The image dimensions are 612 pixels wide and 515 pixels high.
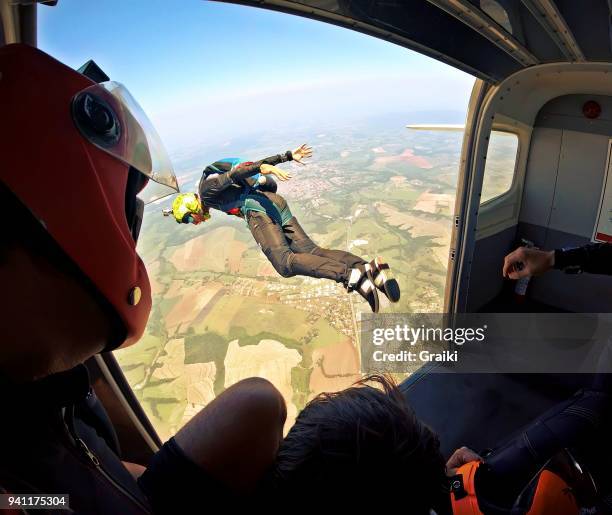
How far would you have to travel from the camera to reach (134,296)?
52 cm

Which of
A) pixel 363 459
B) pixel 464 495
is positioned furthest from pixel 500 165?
pixel 363 459

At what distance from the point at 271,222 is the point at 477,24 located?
150cm

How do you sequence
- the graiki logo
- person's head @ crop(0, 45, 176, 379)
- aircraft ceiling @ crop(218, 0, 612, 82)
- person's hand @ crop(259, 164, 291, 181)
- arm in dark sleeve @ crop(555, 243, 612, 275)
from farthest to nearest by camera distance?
the graiki logo → person's hand @ crop(259, 164, 291, 181) → arm in dark sleeve @ crop(555, 243, 612, 275) → aircraft ceiling @ crop(218, 0, 612, 82) → person's head @ crop(0, 45, 176, 379)

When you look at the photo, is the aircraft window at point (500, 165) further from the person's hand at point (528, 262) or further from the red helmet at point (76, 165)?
the red helmet at point (76, 165)

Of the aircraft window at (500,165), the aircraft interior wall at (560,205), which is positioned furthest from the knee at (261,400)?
the aircraft interior wall at (560,205)

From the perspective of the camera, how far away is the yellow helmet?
6.78 ft

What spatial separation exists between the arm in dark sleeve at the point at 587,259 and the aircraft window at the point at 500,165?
4.37ft

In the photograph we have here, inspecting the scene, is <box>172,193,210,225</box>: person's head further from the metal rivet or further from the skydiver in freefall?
the metal rivet

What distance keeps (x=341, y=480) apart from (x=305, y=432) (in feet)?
0.29

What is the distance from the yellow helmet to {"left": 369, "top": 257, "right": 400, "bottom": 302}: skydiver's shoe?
126 centimetres

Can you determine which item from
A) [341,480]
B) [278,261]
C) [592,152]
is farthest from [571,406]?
[592,152]

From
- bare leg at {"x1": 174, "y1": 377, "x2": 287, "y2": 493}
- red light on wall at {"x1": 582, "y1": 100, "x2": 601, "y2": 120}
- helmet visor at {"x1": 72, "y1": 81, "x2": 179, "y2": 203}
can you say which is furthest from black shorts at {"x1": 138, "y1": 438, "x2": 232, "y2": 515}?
red light on wall at {"x1": 582, "y1": 100, "x2": 601, "y2": 120}

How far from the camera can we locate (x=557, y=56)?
6.37ft

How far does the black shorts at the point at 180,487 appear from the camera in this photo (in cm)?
64
